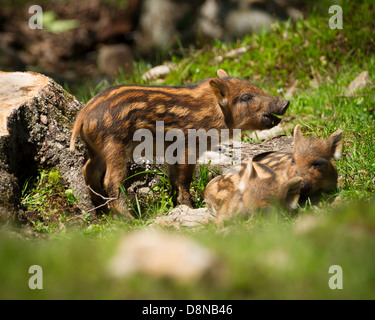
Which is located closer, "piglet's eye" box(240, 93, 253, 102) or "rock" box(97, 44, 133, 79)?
"piglet's eye" box(240, 93, 253, 102)

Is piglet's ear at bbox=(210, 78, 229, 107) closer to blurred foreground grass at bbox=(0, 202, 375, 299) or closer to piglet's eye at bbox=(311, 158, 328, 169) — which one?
piglet's eye at bbox=(311, 158, 328, 169)

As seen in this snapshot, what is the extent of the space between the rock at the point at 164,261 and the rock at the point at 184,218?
1.85 metres

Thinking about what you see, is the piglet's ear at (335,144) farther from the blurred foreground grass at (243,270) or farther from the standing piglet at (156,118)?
the blurred foreground grass at (243,270)

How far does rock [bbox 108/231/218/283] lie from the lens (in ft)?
7.88

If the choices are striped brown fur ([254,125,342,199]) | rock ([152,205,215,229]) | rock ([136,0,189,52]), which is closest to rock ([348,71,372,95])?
striped brown fur ([254,125,342,199])

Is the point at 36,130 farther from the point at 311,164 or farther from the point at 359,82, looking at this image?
the point at 359,82

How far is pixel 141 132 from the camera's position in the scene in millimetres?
5262

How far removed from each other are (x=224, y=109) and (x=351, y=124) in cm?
183

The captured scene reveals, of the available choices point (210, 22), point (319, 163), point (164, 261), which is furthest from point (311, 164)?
point (210, 22)

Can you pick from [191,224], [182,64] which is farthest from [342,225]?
[182,64]

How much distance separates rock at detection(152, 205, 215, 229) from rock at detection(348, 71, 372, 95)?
338 cm

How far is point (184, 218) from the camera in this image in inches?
193

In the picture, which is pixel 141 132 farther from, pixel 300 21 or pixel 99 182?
pixel 300 21

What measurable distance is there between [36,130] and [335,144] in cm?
328
